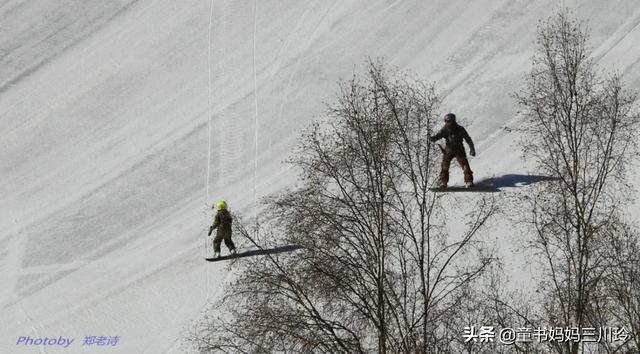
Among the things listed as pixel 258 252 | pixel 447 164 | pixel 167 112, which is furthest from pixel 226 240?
pixel 167 112

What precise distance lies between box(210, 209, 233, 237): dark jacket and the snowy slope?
2212mm

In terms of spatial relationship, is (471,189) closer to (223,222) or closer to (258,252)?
(258,252)

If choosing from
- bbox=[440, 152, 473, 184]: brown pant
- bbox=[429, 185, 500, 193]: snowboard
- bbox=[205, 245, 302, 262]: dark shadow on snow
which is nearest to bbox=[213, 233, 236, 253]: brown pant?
bbox=[205, 245, 302, 262]: dark shadow on snow

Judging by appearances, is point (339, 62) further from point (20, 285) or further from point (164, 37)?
point (20, 285)

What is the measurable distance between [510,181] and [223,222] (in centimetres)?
762

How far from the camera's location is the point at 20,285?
1256 inches

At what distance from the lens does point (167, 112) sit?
130 ft

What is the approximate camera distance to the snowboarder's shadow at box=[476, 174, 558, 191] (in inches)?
1195

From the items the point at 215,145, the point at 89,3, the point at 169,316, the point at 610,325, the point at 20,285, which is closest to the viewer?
the point at 610,325

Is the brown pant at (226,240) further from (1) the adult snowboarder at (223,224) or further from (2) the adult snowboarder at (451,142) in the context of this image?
(2) the adult snowboarder at (451,142)

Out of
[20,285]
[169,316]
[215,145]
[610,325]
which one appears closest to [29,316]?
[20,285]

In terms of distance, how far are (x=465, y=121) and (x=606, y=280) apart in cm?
1420

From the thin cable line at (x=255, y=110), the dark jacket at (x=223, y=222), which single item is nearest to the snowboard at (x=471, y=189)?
the dark jacket at (x=223, y=222)

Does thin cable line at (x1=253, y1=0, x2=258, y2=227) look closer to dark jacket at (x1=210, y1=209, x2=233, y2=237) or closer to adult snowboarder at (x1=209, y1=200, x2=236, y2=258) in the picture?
adult snowboarder at (x1=209, y1=200, x2=236, y2=258)
